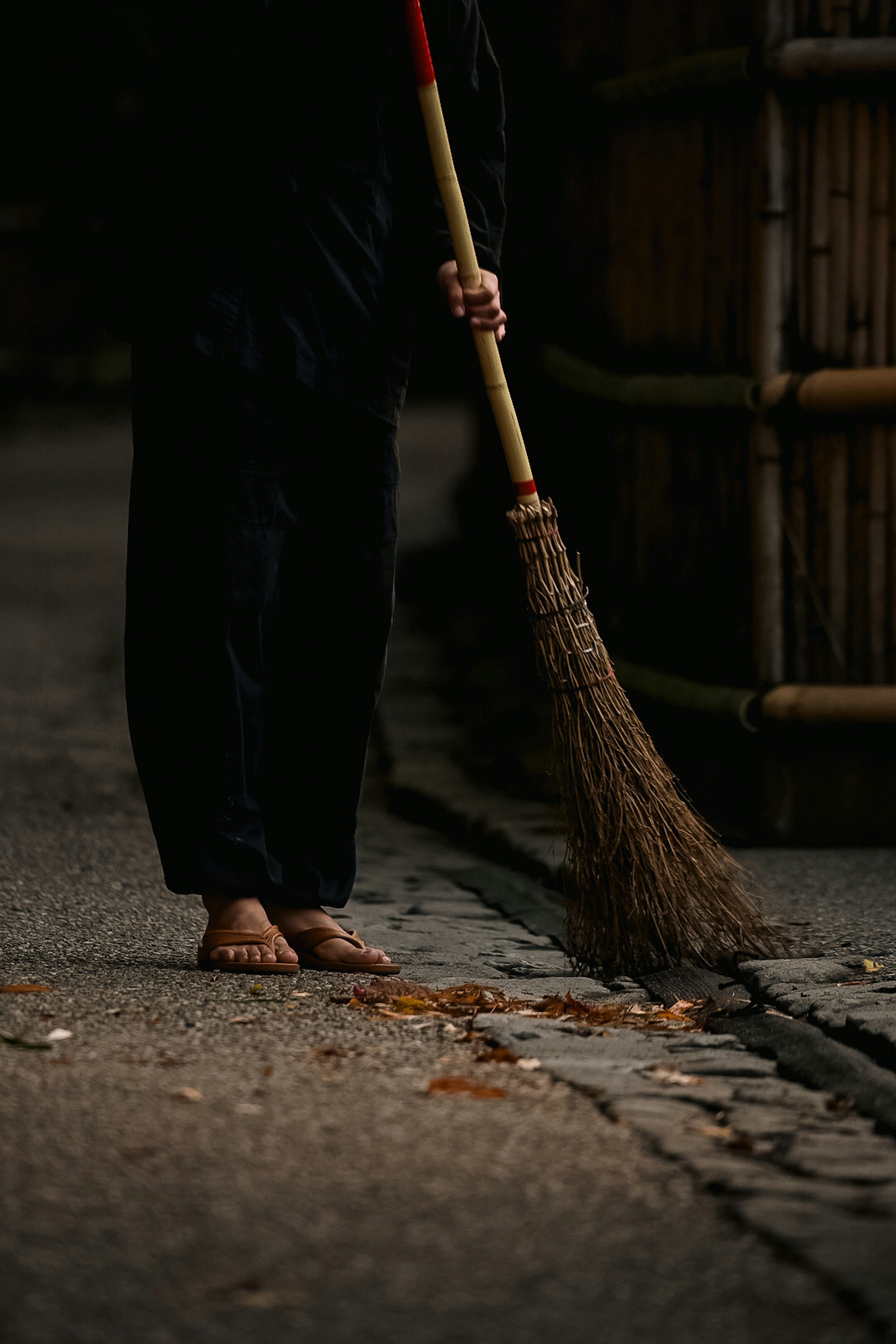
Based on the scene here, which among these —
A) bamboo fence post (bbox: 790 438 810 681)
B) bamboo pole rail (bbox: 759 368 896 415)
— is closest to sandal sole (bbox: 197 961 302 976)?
bamboo fence post (bbox: 790 438 810 681)

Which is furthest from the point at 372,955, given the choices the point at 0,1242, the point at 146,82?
the point at 146,82

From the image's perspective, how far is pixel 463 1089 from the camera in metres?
2.33

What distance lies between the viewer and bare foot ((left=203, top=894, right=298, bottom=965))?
3.00 meters

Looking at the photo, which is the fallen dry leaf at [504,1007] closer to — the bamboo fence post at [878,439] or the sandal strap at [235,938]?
the sandal strap at [235,938]

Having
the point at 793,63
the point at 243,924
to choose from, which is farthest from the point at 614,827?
the point at 793,63

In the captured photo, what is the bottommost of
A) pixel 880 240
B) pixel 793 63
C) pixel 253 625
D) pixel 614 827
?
pixel 614 827

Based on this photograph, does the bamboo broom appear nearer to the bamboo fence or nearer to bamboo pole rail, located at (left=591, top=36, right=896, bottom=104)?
the bamboo fence

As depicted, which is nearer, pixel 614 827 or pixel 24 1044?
pixel 24 1044

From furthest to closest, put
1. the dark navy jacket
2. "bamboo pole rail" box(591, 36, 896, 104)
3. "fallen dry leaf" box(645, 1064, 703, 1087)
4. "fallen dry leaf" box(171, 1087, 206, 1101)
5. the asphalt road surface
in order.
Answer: "bamboo pole rail" box(591, 36, 896, 104)
the dark navy jacket
"fallen dry leaf" box(645, 1064, 703, 1087)
"fallen dry leaf" box(171, 1087, 206, 1101)
the asphalt road surface

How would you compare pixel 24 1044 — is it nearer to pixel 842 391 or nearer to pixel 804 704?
pixel 804 704

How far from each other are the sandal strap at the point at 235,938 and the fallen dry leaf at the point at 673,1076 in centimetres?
82

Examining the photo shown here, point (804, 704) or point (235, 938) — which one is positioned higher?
point (804, 704)

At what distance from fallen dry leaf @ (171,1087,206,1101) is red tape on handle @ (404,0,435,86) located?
174 cm

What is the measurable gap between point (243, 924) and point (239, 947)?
46 mm
